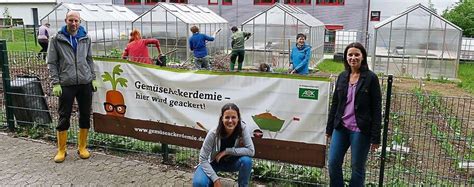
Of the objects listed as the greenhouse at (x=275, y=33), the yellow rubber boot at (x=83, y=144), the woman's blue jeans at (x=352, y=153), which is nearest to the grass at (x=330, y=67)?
the greenhouse at (x=275, y=33)

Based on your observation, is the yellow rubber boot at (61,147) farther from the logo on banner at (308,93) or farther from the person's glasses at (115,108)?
the logo on banner at (308,93)

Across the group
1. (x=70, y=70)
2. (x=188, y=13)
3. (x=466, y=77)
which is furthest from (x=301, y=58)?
(x=188, y=13)

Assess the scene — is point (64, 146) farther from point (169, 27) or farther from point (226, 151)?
point (169, 27)

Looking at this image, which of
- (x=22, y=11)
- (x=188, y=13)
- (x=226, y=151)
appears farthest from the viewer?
(x=22, y=11)

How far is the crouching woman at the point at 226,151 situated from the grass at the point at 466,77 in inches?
497

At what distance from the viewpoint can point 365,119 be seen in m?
4.00

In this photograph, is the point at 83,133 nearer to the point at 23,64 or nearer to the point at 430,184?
the point at 23,64

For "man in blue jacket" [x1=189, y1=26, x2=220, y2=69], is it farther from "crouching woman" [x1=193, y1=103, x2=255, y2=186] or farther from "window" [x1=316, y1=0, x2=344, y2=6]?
"window" [x1=316, y1=0, x2=344, y2=6]

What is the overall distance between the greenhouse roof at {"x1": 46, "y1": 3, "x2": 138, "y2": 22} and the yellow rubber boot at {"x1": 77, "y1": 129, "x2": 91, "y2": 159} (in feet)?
57.8

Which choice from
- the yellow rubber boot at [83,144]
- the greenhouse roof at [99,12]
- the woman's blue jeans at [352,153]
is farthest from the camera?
the greenhouse roof at [99,12]

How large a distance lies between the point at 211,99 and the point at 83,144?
1972 millimetres

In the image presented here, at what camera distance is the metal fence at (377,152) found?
16.2ft

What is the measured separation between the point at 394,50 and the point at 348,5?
12394 millimetres

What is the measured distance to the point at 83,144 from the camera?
5836mm
